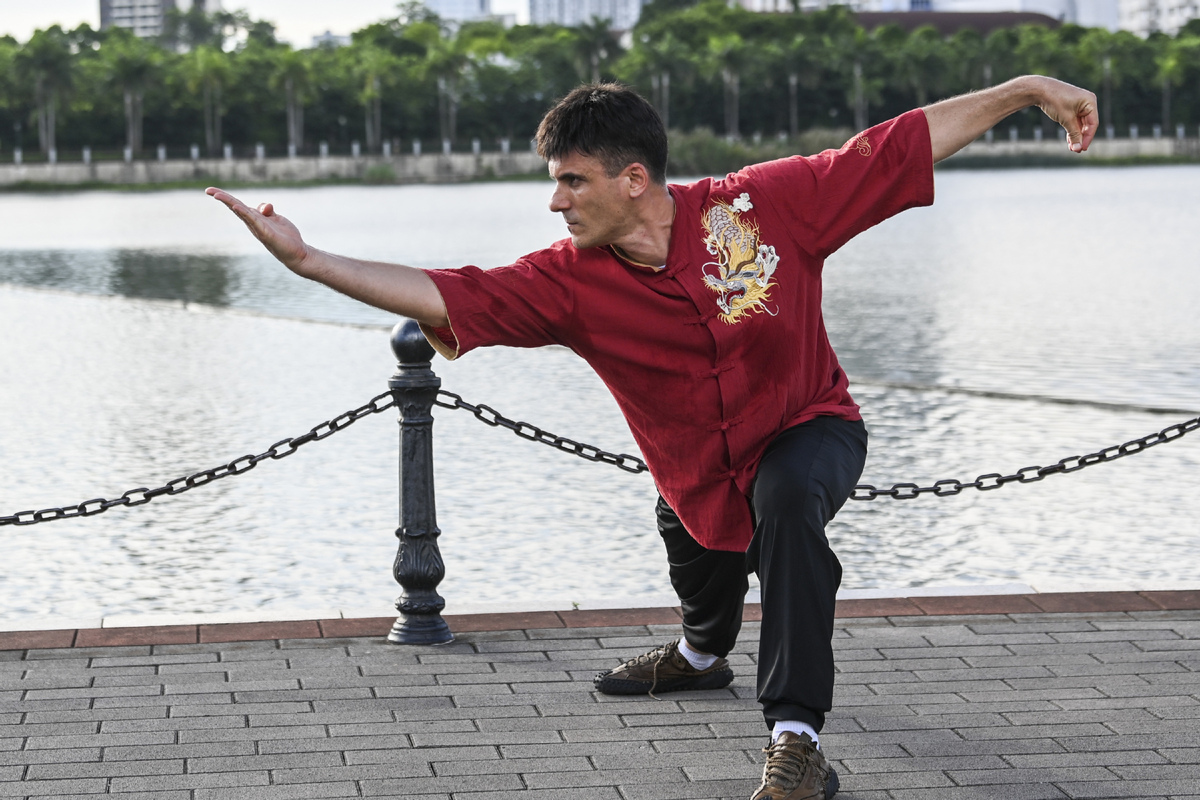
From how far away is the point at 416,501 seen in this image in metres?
4.89

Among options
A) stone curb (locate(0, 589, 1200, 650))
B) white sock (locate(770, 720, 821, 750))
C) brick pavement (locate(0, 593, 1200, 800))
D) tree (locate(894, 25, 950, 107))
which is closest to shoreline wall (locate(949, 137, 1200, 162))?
tree (locate(894, 25, 950, 107))

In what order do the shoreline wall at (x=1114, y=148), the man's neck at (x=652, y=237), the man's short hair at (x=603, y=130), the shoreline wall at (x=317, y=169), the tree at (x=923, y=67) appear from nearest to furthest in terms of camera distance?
the man's short hair at (x=603, y=130) < the man's neck at (x=652, y=237) < the shoreline wall at (x=317, y=169) < the shoreline wall at (x=1114, y=148) < the tree at (x=923, y=67)

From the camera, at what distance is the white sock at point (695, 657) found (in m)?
4.27

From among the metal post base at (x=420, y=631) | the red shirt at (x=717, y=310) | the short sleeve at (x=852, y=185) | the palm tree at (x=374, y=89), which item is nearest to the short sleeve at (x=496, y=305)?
the red shirt at (x=717, y=310)

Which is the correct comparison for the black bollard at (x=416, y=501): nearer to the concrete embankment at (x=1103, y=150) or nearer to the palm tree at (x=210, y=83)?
the palm tree at (x=210, y=83)

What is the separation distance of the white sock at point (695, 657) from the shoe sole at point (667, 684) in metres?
0.03

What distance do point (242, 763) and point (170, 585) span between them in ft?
8.50

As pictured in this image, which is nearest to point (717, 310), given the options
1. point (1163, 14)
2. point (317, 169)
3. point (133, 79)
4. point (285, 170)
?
point (285, 170)

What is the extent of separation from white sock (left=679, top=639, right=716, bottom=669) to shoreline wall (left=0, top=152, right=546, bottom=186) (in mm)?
86511

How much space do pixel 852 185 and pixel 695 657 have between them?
1.29 m

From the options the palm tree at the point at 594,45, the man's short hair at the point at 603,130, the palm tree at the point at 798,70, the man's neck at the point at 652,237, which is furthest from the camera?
the palm tree at the point at 798,70

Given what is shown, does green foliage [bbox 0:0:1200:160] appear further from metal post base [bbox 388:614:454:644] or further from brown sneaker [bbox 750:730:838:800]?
brown sneaker [bbox 750:730:838:800]

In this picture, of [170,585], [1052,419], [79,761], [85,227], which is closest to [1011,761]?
[79,761]

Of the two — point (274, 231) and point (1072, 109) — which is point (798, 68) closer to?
point (1072, 109)
